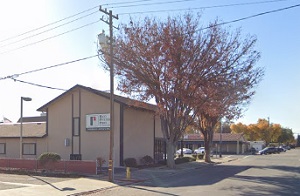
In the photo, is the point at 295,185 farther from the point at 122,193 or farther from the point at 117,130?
the point at 117,130

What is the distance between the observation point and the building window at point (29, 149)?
38.4 m

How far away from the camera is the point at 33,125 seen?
4209cm

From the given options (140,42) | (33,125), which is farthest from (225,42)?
(33,125)

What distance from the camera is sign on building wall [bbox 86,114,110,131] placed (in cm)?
3326

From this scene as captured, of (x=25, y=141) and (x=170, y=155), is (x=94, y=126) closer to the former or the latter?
(x=170, y=155)

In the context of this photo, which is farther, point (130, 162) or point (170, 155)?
point (170, 155)

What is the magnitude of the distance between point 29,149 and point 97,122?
9.39 m

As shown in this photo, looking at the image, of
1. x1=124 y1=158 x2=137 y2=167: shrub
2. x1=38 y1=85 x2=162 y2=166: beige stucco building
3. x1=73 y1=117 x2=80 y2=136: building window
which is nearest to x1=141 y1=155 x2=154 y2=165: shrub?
x1=38 y1=85 x2=162 y2=166: beige stucco building

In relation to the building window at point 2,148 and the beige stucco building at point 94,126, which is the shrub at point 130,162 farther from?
the building window at point 2,148

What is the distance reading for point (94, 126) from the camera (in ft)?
111

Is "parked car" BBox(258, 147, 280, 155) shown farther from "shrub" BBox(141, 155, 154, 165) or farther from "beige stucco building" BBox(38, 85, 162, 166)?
"shrub" BBox(141, 155, 154, 165)

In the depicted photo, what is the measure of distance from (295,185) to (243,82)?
14034mm

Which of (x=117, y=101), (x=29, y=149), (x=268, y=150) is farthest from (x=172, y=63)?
(x=268, y=150)

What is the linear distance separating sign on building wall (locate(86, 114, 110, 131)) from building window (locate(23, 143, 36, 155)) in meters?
7.45
